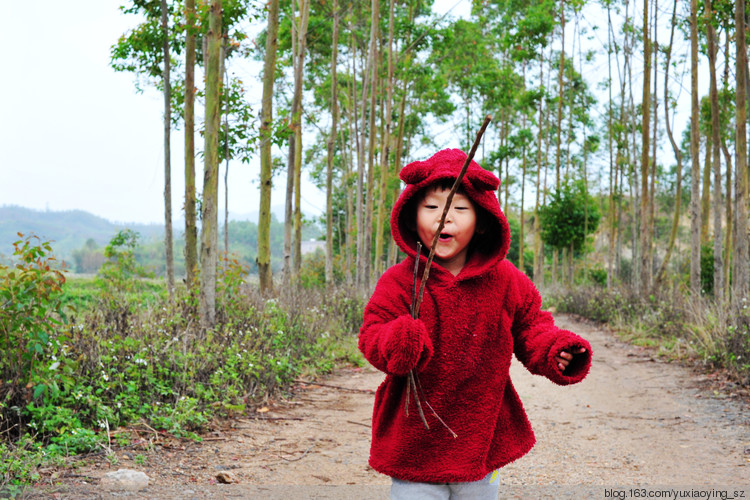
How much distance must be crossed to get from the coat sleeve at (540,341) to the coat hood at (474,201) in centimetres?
15

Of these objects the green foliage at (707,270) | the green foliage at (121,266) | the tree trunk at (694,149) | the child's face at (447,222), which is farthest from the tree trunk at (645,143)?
the child's face at (447,222)

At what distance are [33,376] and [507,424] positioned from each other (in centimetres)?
290

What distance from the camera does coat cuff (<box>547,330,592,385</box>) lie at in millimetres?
2008

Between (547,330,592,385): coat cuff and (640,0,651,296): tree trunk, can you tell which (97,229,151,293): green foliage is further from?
(640,0,651,296): tree trunk

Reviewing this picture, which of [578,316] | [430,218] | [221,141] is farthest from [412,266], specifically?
[578,316]

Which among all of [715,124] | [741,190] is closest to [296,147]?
[715,124]

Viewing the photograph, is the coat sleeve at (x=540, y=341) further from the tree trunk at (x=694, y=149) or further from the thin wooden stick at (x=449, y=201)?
the tree trunk at (x=694, y=149)

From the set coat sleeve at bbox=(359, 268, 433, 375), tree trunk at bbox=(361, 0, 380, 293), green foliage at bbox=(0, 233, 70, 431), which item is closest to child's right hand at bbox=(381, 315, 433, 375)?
coat sleeve at bbox=(359, 268, 433, 375)

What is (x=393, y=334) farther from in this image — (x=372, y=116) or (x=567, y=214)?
(x=567, y=214)

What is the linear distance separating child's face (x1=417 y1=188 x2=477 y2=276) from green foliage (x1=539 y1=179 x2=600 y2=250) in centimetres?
1958

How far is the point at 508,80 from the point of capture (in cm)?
2055

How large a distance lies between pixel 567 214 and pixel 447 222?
19958mm

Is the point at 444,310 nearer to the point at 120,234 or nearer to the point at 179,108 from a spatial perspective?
the point at 179,108

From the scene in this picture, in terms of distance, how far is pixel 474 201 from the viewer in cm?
222
